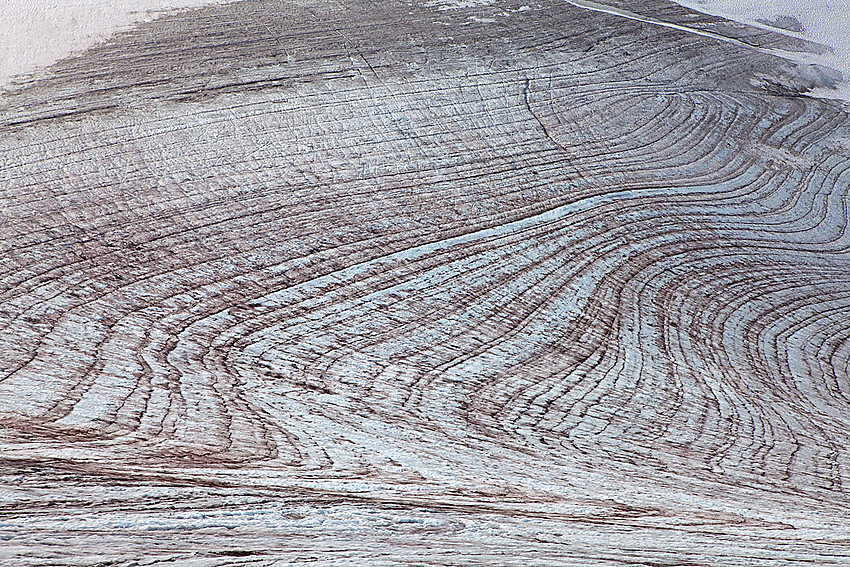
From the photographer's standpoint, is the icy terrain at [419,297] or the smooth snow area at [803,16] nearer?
the icy terrain at [419,297]

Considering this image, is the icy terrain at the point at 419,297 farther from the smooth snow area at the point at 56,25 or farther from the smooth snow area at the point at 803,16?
the smooth snow area at the point at 803,16

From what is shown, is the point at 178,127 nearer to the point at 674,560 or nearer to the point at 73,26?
the point at 73,26

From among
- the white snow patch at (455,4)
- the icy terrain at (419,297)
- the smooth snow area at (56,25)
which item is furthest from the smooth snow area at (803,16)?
the smooth snow area at (56,25)

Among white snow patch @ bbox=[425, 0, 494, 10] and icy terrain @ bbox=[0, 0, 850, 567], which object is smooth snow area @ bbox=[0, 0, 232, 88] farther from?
white snow patch @ bbox=[425, 0, 494, 10]

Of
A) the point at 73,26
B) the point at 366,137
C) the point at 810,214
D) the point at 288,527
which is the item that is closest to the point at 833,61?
the point at 810,214

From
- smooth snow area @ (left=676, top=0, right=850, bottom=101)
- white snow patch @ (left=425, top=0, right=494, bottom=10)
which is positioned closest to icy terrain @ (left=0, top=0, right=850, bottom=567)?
white snow patch @ (left=425, top=0, right=494, bottom=10)

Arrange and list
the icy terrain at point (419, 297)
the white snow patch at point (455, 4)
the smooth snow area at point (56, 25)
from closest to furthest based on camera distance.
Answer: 1. the icy terrain at point (419, 297)
2. the smooth snow area at point (56, 25)
3. the white snow patch at point (455, 4)
